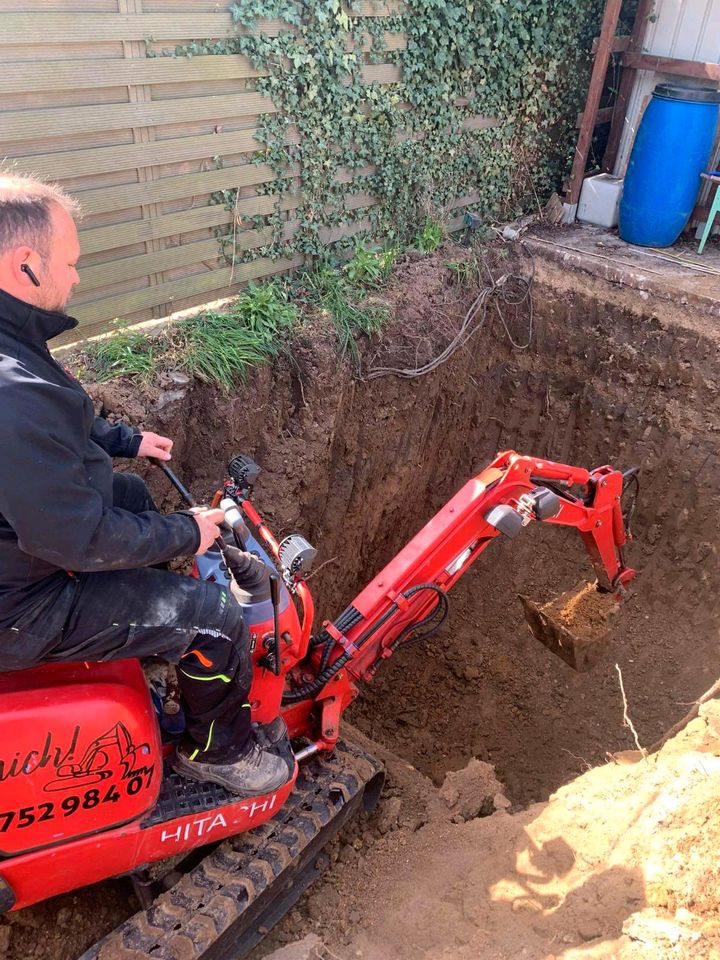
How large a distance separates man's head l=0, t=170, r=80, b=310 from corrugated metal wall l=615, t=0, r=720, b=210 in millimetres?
6534

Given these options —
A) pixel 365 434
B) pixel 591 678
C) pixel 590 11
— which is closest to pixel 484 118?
pixel 590 11

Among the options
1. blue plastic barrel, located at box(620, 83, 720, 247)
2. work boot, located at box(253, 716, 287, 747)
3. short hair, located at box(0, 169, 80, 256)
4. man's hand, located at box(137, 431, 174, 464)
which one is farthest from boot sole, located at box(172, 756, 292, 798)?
blue plastic barrel, located at box(620, 83, 720, 247)

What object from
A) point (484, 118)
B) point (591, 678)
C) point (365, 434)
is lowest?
point (591, 678)

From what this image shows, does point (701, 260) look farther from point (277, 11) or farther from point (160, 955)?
point (160, 955)

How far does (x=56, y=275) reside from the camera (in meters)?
2.12

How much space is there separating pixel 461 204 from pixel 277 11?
2.44 meters

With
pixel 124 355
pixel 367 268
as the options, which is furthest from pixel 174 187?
pixel 367 268

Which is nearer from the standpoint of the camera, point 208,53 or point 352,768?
point 352,768

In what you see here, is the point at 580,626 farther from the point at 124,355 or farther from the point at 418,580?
the point at 124,355

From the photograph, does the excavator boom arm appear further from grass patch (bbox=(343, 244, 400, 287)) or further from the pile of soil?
grass patch (bbox=(343, 244, 400, 287))

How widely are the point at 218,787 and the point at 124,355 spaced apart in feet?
8.19

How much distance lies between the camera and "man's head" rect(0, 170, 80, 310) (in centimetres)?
202

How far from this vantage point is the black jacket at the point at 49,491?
197 cm

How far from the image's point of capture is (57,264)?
2.12 meters
